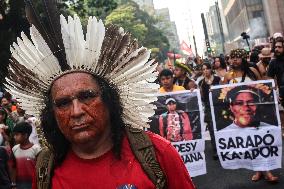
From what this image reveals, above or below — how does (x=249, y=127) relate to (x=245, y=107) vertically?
below

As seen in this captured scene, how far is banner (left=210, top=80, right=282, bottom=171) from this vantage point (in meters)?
5.75

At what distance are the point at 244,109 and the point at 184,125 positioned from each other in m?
0.84

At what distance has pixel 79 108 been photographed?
201 centimetres

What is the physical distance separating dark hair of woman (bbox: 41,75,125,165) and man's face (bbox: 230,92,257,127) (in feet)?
12.8

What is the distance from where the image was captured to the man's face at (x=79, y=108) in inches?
79.2

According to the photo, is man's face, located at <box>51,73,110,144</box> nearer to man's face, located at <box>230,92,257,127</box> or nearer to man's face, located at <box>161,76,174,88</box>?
man's face, located at <box>230,92,257,127</box>

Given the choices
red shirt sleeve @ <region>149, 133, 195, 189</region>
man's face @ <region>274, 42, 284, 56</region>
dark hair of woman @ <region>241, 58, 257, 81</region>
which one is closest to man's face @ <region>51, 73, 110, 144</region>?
red shirt sleeve @ <region>149, 133, 195, 189</region>

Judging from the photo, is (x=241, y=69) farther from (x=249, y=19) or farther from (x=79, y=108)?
(x=249, y=19)

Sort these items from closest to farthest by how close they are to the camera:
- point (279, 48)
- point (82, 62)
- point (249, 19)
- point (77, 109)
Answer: point (77, 109)
point (82, 62)
point (279, 48)
point (249, 19)

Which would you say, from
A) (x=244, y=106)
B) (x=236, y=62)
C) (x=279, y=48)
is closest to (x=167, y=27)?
(x=279, y=48)

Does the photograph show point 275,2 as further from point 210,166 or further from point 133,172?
point 133,172

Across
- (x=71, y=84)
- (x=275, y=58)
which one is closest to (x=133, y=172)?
(x=71, y=84)

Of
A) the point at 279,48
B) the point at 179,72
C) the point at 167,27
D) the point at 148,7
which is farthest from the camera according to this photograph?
the point at 167,27

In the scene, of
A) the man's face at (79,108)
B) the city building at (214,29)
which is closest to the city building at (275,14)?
the man's face at (79,108)
